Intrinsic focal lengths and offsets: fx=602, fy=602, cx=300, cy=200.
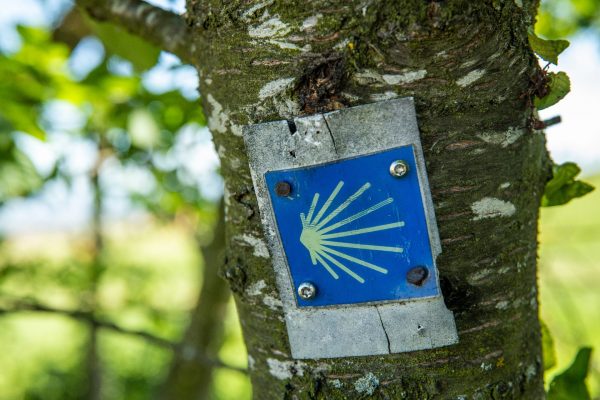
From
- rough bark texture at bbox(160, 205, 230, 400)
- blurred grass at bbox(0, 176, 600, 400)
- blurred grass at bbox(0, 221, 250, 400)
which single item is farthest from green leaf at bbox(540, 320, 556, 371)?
blurred grass at bbox(0, 221, 250, 400)

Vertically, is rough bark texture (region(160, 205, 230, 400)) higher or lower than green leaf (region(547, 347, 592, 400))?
higher

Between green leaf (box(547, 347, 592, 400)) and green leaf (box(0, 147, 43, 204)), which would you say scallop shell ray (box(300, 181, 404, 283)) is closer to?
green leaf (box(547, 347, 592, 400))

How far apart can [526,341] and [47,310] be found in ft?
4.70

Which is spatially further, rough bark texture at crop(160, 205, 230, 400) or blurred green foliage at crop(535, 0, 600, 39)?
rough bark texture at crop(160, 205, 230, 400)

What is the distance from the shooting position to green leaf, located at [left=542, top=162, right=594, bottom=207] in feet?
3.76

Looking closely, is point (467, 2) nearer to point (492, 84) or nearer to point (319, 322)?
point (492, 84)

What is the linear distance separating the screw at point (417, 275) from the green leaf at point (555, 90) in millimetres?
332

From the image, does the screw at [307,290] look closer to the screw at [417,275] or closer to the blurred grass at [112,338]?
the screw at [417,275]

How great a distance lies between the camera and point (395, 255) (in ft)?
3.10

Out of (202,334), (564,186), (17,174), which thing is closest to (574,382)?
(564,186)

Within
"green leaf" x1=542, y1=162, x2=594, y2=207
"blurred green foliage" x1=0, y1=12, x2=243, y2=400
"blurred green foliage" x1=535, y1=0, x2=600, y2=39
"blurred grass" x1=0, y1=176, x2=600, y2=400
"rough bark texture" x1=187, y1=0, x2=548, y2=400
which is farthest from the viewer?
"blurred grass" x1=0, y1=176, x2=600, y2=400

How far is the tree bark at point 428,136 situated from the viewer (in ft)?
2.93

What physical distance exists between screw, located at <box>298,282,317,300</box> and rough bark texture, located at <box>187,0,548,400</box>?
6 cm

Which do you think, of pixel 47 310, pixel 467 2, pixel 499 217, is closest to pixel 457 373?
pixel 499 217
